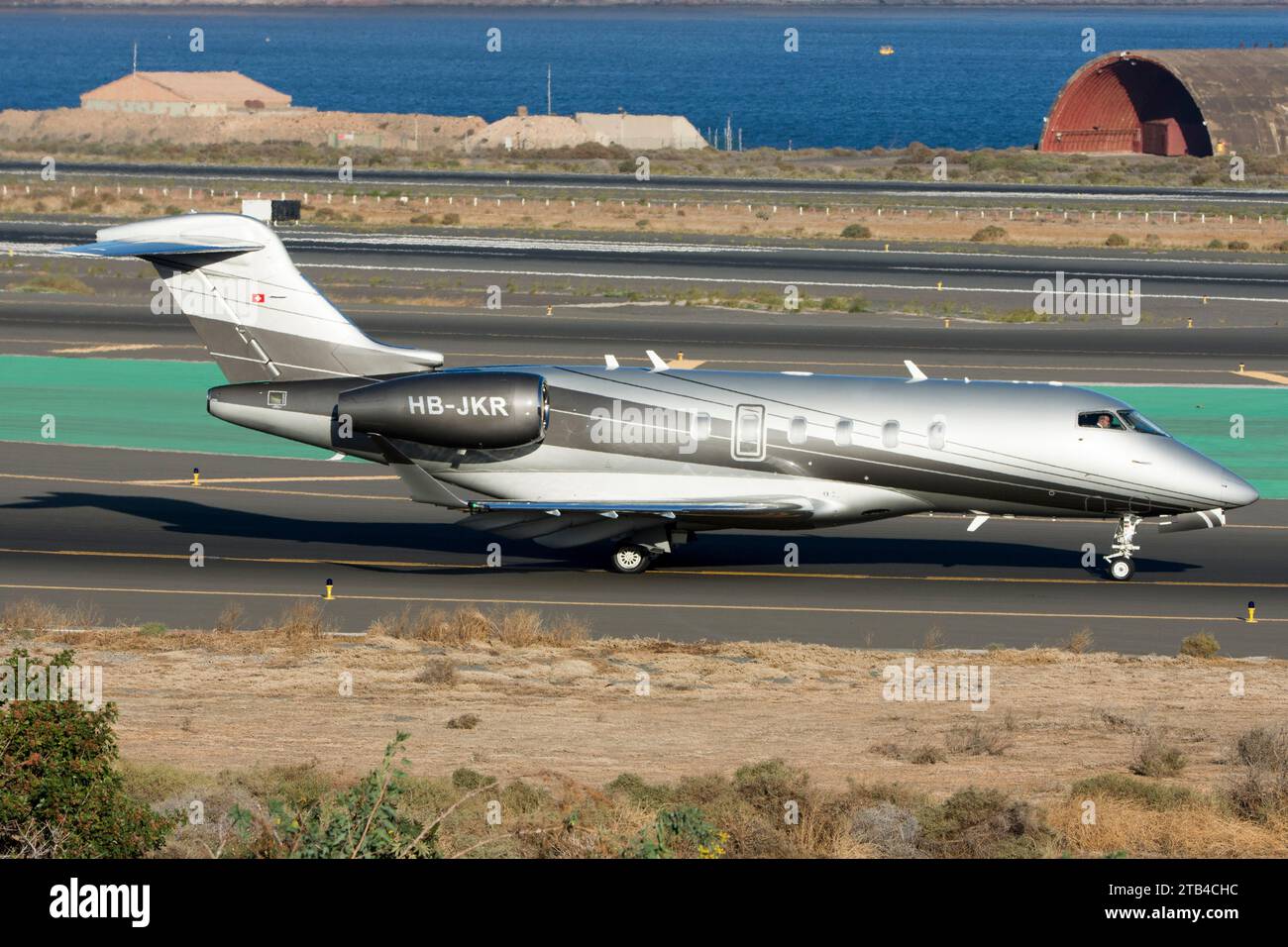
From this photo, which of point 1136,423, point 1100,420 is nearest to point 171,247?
point 1100,420

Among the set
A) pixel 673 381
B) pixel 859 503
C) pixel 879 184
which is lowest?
A: pixel 859 503

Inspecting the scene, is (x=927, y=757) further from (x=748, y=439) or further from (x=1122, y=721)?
(x=748, y=439)

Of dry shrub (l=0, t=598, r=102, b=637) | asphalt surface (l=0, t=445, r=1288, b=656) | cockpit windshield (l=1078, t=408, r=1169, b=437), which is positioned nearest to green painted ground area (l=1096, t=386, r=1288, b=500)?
asphalt surface (l=0, t=445, r=1288, b=656)

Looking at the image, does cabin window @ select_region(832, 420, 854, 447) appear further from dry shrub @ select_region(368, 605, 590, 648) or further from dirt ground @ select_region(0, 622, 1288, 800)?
dry shrub @ select_region(368, 605, 590, 648)

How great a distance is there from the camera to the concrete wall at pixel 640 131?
6772 inches

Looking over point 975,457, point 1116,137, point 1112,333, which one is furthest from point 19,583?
point 1116,137

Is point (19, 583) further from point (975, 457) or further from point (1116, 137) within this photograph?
point (1116, 137)

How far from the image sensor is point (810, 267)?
3204 inches

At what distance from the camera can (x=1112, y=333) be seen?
2477 inches

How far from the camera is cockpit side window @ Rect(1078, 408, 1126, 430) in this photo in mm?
30766

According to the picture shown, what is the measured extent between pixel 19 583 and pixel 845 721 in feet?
52.0

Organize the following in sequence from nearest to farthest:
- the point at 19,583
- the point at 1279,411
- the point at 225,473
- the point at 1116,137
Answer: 1. the point at 19,583
2. the point at 225,473
3. the point at 1279,411
4. the point at 1116,137

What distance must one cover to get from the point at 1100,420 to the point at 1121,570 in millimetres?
2909

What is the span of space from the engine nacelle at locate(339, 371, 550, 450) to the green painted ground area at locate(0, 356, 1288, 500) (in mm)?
12373
